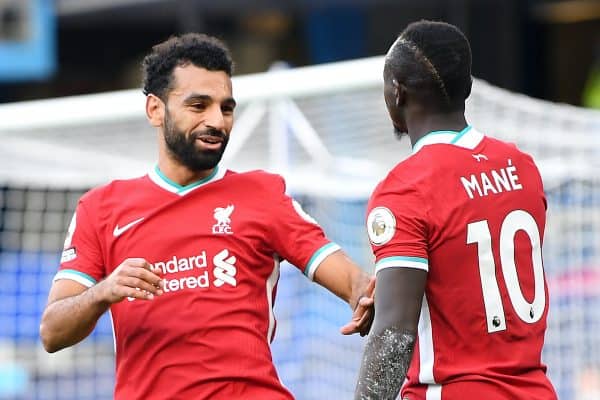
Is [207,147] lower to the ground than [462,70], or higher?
lower

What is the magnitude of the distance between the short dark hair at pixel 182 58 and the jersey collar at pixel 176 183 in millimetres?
268

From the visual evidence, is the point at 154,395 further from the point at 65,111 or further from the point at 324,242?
the point at 65,111

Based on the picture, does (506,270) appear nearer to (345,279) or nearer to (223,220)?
(345,279)

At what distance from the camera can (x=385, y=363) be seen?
3.76 metres

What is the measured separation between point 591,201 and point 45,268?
3.67m

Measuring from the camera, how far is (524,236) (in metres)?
3.93

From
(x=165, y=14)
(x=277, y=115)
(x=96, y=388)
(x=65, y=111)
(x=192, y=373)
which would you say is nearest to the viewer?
(x=192, y=373)

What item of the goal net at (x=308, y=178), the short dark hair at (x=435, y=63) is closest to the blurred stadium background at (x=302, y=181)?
the goal net at (x=308, y=178)

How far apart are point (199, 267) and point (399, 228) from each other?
911 mm

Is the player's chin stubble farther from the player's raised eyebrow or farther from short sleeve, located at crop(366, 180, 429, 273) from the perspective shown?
short sleeve, located at crop(366, 180, 429, 273)

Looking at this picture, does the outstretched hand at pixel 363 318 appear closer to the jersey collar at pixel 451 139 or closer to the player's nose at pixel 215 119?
the jersey collar at pixel 451 139

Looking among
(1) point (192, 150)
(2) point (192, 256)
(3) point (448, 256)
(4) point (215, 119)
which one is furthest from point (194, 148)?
(3) point (448, 256)

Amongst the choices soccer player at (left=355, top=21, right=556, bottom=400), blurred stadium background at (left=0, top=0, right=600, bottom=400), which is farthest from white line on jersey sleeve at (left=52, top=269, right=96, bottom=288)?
blurred stadium background at (left=0, top=0, right=600, bottom=400)

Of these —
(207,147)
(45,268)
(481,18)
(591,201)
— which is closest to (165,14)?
(481,18)
